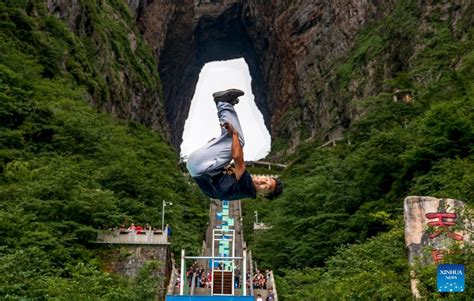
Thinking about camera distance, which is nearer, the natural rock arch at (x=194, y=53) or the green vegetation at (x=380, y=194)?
the green vegetation at (x=380, y=194)

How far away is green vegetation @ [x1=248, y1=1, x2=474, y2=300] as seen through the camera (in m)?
16.5

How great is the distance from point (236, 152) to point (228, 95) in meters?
0.40

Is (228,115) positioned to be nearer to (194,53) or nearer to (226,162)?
(226,162)

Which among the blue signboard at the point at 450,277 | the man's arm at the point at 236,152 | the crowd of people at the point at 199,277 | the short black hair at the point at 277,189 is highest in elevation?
the crowd of people at the point at 199,277

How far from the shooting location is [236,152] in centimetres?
412

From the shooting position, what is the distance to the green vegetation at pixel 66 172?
1864 cm

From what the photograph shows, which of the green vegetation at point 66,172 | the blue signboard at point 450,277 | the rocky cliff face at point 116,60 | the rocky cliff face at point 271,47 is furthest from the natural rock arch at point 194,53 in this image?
the blue signboard at point 450,277

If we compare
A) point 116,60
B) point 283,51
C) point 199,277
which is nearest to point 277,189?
point 199,277

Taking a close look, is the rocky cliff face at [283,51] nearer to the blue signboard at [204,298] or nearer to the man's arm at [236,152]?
the blue signboard at [204,298]

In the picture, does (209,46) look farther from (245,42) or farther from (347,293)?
(347,293)

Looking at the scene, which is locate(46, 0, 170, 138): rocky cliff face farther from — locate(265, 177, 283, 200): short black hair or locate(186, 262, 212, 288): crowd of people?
locate(265, 177, 283, 200): short black hair

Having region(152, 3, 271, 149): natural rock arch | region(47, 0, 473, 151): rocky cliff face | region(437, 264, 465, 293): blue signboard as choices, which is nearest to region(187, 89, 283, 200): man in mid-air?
region(437, 264, 465, 293): blue signboard

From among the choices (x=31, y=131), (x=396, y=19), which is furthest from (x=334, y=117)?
(x=31, y=131)

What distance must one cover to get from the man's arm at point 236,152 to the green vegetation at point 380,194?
7.74 meters
